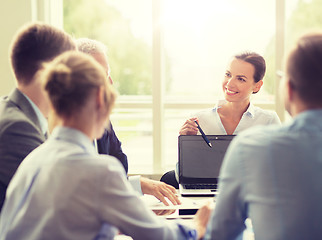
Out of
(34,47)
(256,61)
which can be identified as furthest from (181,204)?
(256,61)

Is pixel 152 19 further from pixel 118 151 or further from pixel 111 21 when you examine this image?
pixel 118 151

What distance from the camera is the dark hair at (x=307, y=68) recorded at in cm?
105

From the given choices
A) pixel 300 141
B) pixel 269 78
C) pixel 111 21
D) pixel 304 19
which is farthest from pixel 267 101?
pixel 300 141

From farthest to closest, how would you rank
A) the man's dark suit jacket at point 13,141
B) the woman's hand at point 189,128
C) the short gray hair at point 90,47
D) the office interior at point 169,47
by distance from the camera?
the office interior at point 169,47 → the woman's hand at point 189,128 → the short gray hair at point 90,47 → the man's dark suit jacket at point 13,141

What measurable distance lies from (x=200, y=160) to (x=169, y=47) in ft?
6.57

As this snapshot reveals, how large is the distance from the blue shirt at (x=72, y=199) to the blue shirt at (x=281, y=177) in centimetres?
25

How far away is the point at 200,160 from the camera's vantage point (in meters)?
2.01

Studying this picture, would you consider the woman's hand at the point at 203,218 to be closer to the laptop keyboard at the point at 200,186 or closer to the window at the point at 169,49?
the laptop keyboard at the point at 200,186

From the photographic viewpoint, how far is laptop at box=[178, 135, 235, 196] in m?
2.00

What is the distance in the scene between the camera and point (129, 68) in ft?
13.2

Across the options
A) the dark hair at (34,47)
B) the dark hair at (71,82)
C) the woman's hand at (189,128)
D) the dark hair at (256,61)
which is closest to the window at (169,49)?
the dark hair at (256,61)

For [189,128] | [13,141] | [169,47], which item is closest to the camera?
[13,141]

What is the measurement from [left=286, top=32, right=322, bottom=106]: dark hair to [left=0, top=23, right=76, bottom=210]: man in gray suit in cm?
78

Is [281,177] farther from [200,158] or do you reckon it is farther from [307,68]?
[200,158]
